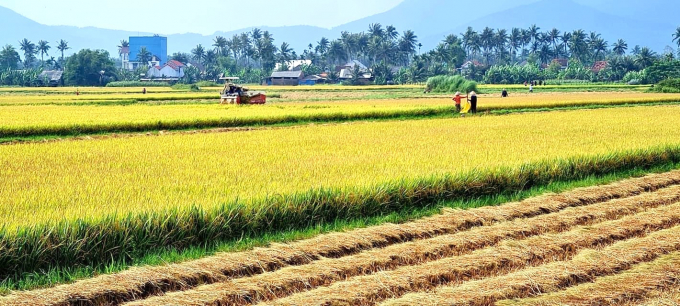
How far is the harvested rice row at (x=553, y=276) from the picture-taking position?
6.15 m

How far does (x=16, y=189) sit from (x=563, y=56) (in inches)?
6530

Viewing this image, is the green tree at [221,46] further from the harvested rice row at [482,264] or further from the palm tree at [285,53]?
the harvested rice row at [482,264]

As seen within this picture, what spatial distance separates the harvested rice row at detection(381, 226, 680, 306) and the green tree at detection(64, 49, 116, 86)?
102m

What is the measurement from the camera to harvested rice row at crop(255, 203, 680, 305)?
6211 millimetres

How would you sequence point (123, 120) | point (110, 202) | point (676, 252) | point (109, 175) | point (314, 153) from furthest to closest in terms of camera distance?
point (123, 120) < point (314, 153) < point (109, 175) < point (110, 202) < point (676, 252)

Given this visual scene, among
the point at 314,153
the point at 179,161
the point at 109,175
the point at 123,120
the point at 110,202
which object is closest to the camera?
the point at 110,202

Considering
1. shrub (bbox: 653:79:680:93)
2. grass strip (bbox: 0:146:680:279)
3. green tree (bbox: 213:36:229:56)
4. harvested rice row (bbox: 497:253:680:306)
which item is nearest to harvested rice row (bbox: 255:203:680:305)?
harvested rice row (bbox: 497:253:680:306)

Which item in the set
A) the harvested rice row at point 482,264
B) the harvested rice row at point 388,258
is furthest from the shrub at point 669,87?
the harvested rice row at point 482,264

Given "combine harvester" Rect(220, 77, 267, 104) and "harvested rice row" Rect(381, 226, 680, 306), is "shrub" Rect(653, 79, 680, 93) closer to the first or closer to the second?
"combine harvester" Rect(220, 77, 267, 104)

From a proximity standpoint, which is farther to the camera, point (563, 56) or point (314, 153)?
point (563, 56)

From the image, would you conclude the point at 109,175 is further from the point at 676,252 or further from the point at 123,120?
the point at 123,120

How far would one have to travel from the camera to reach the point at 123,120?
2350 centimetres

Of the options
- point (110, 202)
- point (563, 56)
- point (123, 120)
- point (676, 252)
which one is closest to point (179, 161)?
point (110, 202)

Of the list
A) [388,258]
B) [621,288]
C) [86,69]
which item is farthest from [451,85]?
[86,69]
